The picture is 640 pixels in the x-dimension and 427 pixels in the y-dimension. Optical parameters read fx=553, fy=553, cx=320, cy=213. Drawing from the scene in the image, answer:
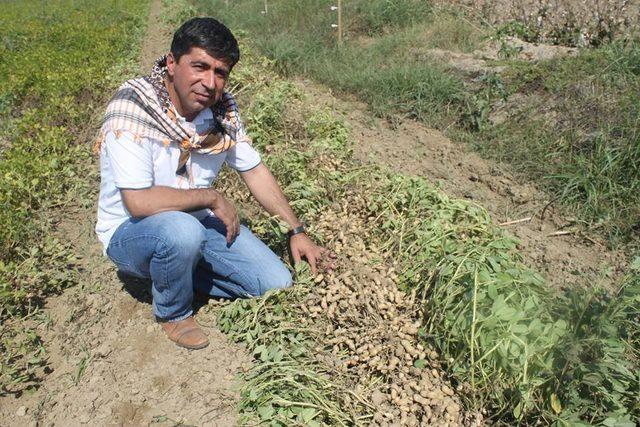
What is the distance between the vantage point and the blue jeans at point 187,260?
7.93 ft

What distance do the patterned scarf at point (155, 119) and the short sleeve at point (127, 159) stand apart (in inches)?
1.0

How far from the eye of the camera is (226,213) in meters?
2.60

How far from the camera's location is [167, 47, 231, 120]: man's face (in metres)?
2.38

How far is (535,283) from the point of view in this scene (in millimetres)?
2336

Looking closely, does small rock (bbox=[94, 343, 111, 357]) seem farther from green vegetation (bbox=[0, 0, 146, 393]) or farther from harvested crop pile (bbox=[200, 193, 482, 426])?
harvested crop pile (bbox=[200, 193, 482, 426])

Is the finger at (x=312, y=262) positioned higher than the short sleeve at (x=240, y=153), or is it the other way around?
the short sleeve at (x=240, y=153)

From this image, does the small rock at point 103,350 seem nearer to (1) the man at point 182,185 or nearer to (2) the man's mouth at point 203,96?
(1) the man at point 182,185

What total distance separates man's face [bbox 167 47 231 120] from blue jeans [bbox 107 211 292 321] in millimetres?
504

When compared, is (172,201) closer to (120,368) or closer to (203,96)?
(203,96)

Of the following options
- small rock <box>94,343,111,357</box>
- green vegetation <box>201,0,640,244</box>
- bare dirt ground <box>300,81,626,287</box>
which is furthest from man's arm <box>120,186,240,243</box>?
green vegetation <box>201,0,640,244</box>

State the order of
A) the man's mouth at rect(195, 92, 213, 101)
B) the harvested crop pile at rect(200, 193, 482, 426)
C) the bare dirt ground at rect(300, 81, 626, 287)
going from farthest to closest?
the bare dirt ground at rect(300, 81, 626, 287) < the man's mouth at rect(195, 92, 213, 101) < the harvested crop pile at rect(200, 193, 482, 426)

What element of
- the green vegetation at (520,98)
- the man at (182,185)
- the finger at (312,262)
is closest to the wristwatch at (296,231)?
the man at (182,185)

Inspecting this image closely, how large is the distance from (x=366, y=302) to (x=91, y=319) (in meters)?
1.44

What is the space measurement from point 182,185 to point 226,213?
258 millimetres
